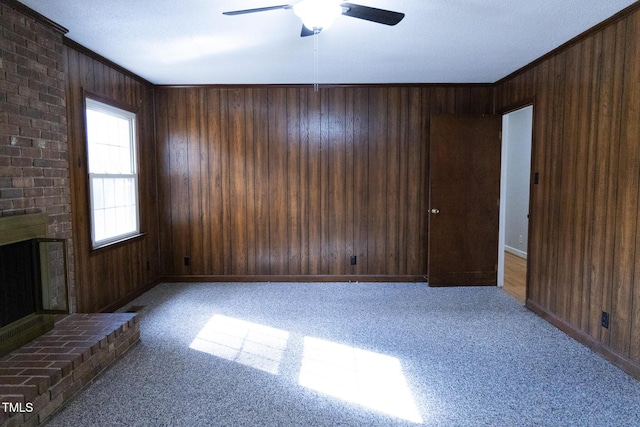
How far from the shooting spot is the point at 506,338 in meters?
3.09

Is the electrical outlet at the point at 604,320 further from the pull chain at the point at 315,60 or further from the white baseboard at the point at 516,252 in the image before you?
the white baseboard at the point at 516,252

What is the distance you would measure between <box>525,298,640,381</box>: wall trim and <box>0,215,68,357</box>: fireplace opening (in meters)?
3.90

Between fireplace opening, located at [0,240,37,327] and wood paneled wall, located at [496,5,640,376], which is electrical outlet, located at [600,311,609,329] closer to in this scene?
wood paneled wall, located at [496,5,640,376]

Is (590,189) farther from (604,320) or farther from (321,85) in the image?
(321,85)

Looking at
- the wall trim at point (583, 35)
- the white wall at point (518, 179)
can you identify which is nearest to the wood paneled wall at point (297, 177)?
the wall trim at point (583, 35)

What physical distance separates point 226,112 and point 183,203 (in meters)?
1.26

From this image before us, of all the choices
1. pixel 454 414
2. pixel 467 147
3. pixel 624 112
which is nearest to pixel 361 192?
pixel 467 147

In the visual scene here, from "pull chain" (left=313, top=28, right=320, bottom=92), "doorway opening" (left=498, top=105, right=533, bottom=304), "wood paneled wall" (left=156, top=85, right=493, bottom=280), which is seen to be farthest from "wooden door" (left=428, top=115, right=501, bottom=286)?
"pull chain" (left=313, top=28, right=320, bottom=92)

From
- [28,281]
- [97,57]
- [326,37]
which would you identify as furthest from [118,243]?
[326,37]

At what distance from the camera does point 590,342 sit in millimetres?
2896

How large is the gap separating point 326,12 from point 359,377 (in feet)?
7.32

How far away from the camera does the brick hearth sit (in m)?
1.90

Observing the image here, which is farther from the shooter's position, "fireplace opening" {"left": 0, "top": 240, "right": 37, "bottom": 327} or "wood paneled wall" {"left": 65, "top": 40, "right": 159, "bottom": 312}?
"wood paneled wall" {"left": 65, "top": 40, "right": 159, "bottom": 312}

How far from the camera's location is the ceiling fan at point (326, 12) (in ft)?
6.68
